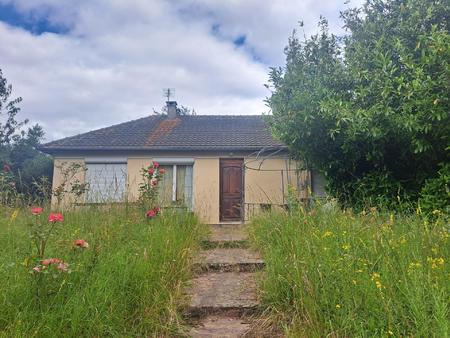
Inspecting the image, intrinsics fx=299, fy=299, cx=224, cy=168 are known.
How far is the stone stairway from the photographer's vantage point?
7.90 feet

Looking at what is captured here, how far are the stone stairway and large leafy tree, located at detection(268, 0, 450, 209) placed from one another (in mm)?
2817

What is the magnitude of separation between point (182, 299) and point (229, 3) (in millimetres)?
6984

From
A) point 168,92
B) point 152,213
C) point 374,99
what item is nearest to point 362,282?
point 152,213

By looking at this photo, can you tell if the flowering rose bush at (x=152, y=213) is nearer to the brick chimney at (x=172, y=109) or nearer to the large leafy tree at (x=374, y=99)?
the large leafy tree at (x=374, y=99)

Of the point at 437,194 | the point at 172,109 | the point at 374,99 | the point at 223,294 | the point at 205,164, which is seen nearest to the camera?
the point at 223,294

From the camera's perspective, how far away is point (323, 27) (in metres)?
7.60

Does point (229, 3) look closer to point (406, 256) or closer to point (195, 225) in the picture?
point (195, 225)

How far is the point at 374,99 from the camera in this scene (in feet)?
18.2

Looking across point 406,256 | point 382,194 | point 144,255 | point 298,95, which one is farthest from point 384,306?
point 298,95

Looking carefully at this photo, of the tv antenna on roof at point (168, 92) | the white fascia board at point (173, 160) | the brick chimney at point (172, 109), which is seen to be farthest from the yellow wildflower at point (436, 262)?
the tv antenna on roof at point (168, 92)

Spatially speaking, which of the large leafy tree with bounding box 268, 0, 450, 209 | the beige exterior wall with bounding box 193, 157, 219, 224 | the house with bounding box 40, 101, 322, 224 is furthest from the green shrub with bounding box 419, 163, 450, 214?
the beige exterior wall with bounding box 193, 157, 219, 224

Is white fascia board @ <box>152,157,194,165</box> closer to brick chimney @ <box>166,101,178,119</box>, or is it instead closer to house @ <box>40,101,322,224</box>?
house @ <box>40,101,322,224</box>

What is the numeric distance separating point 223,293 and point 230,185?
7866 millimetres

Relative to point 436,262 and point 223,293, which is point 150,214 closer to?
point 223,293
